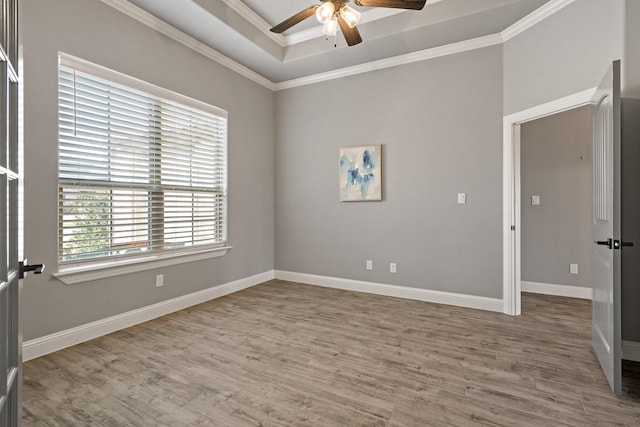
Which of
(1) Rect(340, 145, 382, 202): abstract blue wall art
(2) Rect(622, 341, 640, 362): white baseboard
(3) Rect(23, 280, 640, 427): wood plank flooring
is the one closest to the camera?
(3) Rect(23, 280, 640, 427): wood plank flooring

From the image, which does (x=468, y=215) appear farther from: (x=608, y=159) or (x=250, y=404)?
(x=250, y=404)

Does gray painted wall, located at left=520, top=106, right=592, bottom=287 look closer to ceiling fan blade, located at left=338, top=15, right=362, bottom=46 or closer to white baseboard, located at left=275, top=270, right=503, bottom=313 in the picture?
white baseboard, located at left=275, top=270, right=503, bottom=313

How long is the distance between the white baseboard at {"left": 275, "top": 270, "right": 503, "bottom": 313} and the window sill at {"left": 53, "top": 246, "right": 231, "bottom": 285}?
1.39 meters

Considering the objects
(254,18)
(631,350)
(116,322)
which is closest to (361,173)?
(254,18)

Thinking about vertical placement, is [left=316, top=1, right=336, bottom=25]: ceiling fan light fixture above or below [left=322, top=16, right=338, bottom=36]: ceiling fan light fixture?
above

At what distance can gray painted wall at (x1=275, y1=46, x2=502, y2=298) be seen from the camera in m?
3.63

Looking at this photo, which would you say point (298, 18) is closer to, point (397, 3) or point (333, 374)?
point (397, 3)

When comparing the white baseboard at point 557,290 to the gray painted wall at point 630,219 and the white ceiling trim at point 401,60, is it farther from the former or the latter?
the white ceiling trim at point 401,60

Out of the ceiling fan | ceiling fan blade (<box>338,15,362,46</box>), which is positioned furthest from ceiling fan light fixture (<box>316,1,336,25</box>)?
ceiling fan blade (<box>338,15,362,46</box>)

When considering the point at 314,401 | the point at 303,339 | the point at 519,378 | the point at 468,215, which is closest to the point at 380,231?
the point at 468,215

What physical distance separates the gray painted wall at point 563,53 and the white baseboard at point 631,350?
6.58 feet

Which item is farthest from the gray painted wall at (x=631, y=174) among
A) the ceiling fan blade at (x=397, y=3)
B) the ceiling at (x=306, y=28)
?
the ceiling fan blade at (x=397, y=3)

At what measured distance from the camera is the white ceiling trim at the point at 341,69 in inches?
119

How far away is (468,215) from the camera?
147 inches
